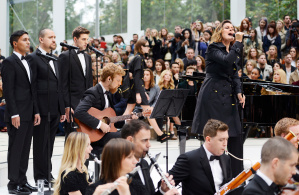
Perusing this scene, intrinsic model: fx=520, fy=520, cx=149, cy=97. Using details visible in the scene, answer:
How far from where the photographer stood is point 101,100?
611 centimetres

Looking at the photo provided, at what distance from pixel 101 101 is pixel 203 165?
208 cm

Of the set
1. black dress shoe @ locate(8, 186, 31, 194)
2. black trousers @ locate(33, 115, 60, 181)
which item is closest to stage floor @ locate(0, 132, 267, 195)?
black dress shoe @ locate(8, 186, 31, 194)

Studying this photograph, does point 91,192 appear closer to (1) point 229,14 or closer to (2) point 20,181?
(2) point 20,181

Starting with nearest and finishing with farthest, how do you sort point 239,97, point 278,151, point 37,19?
point 278,151
point 239,97
point 37,19

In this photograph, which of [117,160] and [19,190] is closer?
[117,160]

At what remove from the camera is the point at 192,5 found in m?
19.3

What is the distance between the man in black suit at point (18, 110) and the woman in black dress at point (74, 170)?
1836mm

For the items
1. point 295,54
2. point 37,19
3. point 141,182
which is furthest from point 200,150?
point 37,19

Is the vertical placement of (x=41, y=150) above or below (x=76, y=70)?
below

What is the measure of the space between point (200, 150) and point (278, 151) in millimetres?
1480

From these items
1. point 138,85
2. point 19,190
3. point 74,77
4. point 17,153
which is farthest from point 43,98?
point 138,85

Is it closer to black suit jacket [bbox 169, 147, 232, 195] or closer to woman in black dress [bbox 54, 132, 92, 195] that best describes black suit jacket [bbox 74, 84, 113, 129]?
woman in black dress [bbox 54, 132, 92, 195]

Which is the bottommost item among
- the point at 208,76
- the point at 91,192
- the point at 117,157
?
the point at 91,192

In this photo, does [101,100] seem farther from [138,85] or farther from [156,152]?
[138,85]
